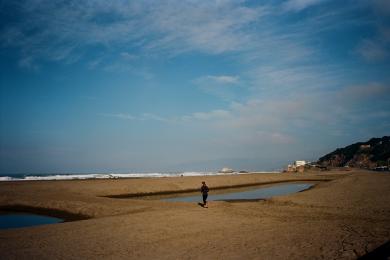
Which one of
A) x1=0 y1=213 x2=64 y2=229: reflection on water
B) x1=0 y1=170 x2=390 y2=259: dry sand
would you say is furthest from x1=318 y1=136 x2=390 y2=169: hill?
x1=0 y1=213 x2=64 y2=229: reflection on water

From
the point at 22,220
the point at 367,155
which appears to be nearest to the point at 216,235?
the point at 22,220

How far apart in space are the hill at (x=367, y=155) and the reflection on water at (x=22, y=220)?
145 metres

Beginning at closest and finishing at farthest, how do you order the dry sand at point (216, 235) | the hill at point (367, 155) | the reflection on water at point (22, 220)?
the dry sand at point (216, 235) → the reflection on water at point (22, 220) → the hill at point (367, 155)

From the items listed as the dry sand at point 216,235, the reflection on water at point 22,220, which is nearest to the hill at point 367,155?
the dry sand at point 216,235

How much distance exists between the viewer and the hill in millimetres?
150625

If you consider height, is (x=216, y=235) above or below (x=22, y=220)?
above

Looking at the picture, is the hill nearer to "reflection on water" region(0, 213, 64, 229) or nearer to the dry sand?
the dry sand

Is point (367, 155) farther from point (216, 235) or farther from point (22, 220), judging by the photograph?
point (216, 235)

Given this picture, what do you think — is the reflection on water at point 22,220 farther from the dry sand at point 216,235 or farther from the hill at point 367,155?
the hill at point 367,155

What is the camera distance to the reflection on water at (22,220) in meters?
20.2

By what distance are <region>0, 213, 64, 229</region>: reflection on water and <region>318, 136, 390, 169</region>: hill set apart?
14531 centimetres

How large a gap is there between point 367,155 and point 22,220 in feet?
583

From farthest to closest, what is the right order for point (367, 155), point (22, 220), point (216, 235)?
point (367, 155), point (22, 220), point (216, 235)

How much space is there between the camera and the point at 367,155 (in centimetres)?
16912
